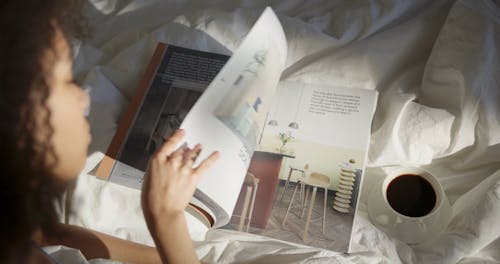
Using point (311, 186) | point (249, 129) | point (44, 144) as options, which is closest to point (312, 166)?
point (311, 186)

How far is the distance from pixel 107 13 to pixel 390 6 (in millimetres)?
498

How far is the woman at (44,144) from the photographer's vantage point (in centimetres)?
36

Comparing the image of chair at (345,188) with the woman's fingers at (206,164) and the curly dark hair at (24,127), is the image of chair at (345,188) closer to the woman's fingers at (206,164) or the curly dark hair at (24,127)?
the woman's fingers at (206,164)

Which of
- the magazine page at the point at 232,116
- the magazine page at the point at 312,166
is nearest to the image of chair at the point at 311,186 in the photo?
the magazine page at the point at 312,166

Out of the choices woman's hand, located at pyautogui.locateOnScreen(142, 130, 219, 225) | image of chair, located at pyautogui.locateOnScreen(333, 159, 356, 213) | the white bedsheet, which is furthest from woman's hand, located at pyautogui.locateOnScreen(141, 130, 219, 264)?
image of chair, located at pyautogui.locateOnScreen(333, 159, 356, 213)

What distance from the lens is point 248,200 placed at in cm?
67

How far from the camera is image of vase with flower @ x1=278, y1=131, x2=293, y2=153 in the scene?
2.33ft

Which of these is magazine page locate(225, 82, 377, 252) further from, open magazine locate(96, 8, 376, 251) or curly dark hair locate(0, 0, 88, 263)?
curly dark hair locate(0, 0, 88, 263)

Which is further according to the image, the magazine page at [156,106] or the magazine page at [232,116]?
the magazine page at [156,106]

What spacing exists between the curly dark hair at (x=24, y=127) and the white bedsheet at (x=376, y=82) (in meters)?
0.23

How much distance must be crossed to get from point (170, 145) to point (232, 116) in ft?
0.31

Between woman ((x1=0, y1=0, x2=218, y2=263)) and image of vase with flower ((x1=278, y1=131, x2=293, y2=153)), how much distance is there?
0.69 feet

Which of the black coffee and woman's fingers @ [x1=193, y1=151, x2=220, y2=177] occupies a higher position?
the black coffee

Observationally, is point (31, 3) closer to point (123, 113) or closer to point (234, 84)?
point (234, 84)
